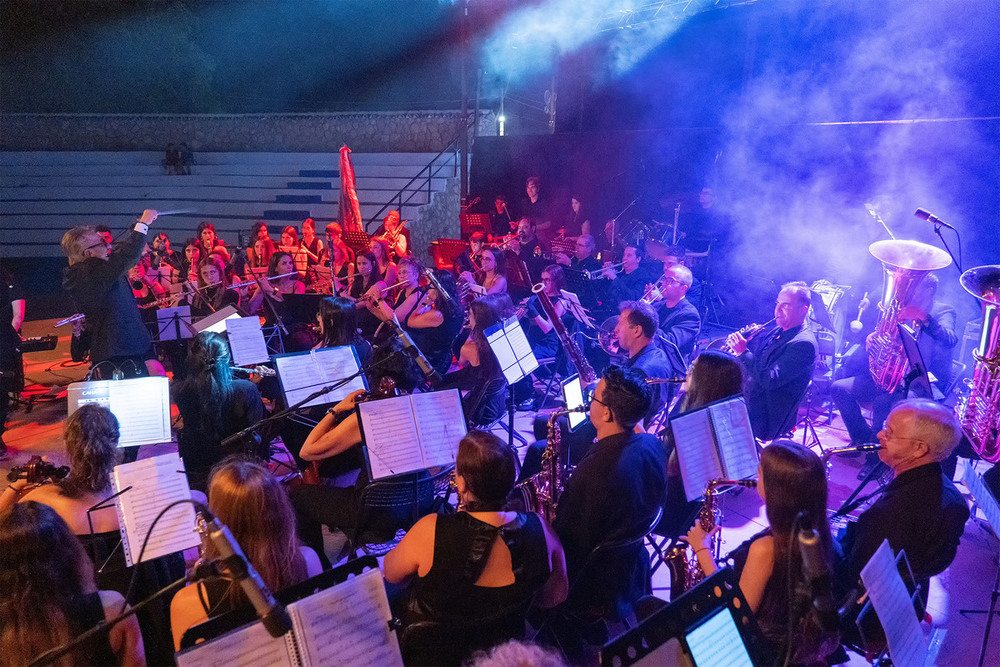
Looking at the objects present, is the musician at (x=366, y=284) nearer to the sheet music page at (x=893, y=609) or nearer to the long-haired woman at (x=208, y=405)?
the long-haired woman at (x=208, y=405)

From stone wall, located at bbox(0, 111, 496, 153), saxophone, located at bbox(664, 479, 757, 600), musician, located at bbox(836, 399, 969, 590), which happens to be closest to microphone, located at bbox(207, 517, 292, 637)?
saxophone, located at bbox(664, 479, 757, 600)

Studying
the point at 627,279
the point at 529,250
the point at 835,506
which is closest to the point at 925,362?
the point at 835,506

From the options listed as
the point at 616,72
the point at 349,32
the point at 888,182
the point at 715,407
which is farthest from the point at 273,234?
the point at 715,407

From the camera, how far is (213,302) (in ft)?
23.2

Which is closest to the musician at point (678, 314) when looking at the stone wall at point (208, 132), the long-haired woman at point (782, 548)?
the long-haired woman at point (782, 548)

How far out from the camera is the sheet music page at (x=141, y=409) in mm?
3674

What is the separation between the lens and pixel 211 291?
7285mm

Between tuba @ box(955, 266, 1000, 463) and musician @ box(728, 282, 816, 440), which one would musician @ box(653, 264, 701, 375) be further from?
tuba @ box(955, 266, 1000, 463)

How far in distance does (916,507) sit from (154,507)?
3.35 metres

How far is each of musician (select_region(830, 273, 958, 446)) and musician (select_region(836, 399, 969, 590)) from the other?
91.3 inches

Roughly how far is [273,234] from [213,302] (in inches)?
316

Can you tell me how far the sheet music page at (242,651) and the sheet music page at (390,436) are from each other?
1530mm

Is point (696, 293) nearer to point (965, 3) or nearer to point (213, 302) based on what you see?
point (965, 3)

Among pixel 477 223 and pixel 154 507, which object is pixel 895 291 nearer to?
pixel 154 507
